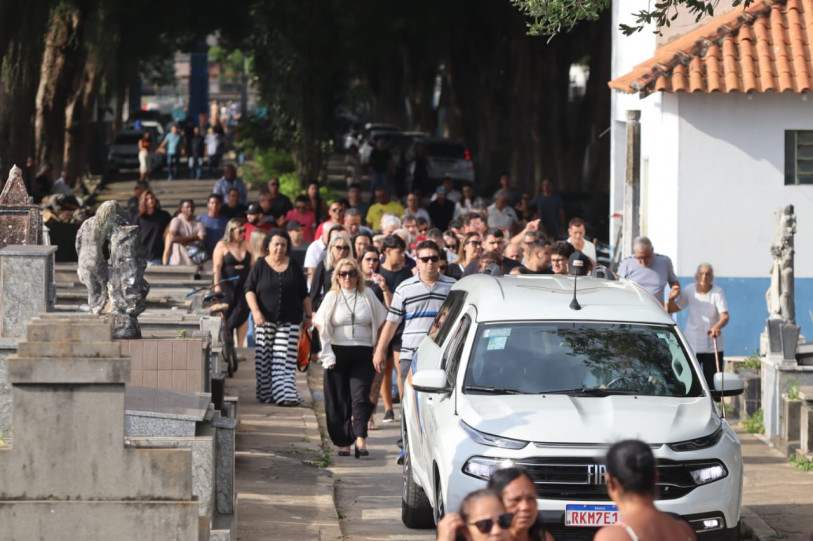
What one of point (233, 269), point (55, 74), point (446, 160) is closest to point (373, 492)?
point (233, 269)

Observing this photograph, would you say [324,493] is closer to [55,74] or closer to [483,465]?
[483,465]

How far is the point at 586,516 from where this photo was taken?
8242 mm

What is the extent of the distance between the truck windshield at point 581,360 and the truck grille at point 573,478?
2.49 ft

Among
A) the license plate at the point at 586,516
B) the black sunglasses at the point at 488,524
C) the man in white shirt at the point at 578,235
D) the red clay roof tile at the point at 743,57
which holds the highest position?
the red clay roof tile at the point at 743,57

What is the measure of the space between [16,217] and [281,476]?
3.08 meters

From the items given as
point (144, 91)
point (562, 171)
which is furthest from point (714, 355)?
point (144, 91)

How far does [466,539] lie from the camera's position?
5.15m

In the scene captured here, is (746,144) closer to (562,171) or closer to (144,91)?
(562,171)

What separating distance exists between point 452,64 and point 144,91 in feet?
278

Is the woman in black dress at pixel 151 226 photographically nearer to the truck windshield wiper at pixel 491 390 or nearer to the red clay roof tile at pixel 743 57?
the red clay roof tile at pixel 743 57

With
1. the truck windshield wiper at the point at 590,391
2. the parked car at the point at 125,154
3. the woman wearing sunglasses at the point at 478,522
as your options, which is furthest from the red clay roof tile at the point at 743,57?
the parked car at the point at 125,154

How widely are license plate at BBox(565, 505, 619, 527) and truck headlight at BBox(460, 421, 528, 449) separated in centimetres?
46

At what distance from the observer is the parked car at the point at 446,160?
4516cm

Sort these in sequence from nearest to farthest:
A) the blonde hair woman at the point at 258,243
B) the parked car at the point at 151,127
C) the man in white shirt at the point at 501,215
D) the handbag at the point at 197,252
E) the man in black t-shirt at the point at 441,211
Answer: the blonde hair woman at the point at 258,243, the handbag at the point at 197,252, the man in white shirt at the point at 501,215, the man in black t-shirt at the point at 441,211, the parked car at the point at 151,127
